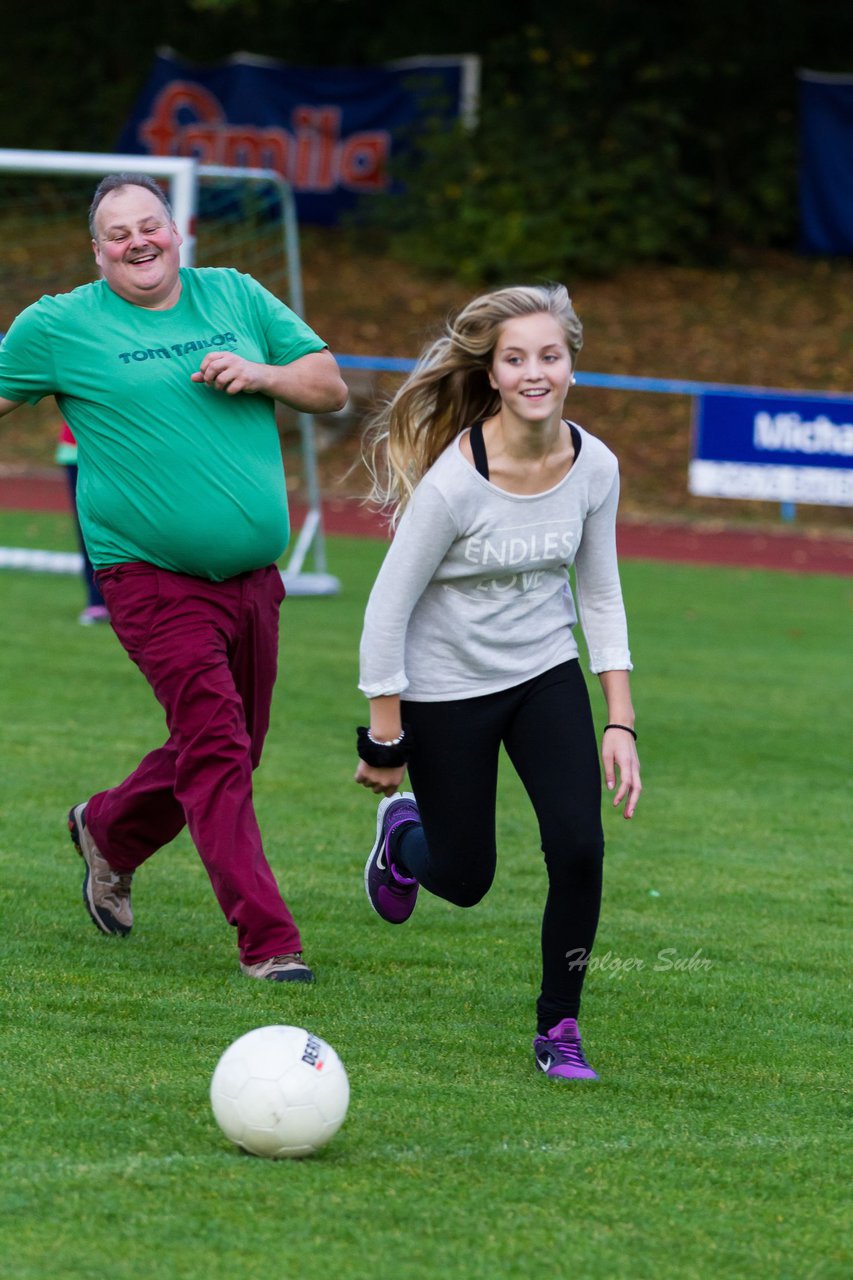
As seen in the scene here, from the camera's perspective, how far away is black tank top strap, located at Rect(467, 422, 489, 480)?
4.25m

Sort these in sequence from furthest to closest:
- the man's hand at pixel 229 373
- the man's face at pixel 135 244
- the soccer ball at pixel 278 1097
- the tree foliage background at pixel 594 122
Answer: the tree foliage background at pixel 594 122, the man's face at pixel 135 244, the man's hand at pixel 229 373, the soccer ball at pixel 278 1097

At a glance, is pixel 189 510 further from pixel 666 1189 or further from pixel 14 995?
pixel 666 1189

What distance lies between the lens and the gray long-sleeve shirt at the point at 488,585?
4.23 metres

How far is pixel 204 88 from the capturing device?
27.5 meters

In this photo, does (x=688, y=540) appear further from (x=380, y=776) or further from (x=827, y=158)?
(x=380, y=776)

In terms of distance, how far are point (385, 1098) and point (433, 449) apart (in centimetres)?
160

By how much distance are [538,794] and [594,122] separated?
956 inches

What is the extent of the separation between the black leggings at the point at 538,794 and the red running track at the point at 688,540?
12814 millimetres

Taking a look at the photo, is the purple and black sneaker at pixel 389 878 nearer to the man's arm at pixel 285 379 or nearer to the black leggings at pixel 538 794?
the black leggings at pixel 538 794

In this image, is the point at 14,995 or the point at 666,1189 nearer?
the point at 666,1189

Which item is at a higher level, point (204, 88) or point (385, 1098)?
point (204, 88)

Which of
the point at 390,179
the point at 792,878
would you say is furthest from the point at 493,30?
the point at 792,878

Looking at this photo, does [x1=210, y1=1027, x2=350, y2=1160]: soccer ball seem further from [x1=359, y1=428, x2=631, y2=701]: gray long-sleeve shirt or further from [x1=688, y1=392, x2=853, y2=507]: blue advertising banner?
[x1=688, y1=392, x2=853, y2=507]: blue advertising banner

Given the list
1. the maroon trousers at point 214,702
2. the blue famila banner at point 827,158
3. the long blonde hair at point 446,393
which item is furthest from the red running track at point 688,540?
the long blonde hair at point 446,393
